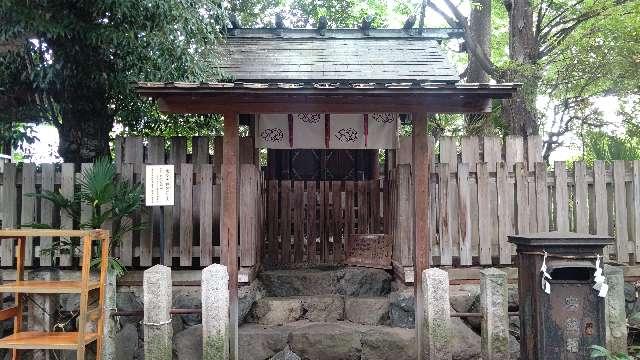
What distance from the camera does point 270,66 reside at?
911cm

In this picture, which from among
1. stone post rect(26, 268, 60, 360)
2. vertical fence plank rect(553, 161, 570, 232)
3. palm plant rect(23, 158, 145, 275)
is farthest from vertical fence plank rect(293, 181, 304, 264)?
vertical fence plank rect(553, 161, 570, 232)

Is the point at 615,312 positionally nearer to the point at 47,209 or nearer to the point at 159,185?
the point at 159,185

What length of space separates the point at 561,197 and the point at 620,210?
92 centimetres

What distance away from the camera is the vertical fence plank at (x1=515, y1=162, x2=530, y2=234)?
704cm

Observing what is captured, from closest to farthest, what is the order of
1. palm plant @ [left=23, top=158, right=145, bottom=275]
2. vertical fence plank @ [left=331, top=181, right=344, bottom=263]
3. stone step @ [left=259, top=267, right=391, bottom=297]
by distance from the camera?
palm plant @ [left=23, top=158, right=145, bottom=275], stone step @ [left=259, top=267, right=391, bottom=297], vertical fence plank @ [left=331, top=181, right=344, bottom=263]

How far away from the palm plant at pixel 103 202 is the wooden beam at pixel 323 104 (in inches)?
51.1

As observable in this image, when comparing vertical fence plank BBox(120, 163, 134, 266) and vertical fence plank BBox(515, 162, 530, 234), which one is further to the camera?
vertical fence plank BBox(515, 162, 530, 234)

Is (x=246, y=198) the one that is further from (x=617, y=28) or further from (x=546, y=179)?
(x=617, y=28)

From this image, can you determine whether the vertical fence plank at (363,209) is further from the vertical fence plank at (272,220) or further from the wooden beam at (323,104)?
the wooden beam at (323,104)

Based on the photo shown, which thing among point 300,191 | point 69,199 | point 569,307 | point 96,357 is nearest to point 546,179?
point 569,307

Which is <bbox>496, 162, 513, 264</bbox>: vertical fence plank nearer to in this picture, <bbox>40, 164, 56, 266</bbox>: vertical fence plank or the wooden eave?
the wooden eave

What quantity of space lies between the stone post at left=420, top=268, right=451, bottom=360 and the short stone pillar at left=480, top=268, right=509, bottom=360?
0.46 m

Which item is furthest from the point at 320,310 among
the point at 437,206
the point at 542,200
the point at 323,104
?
the point at 542,200

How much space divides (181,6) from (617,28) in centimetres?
879
